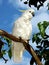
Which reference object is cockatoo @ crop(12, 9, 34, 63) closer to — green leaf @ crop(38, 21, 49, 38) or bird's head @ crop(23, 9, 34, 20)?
bird's head @ crop(23, 9, 34, 20)

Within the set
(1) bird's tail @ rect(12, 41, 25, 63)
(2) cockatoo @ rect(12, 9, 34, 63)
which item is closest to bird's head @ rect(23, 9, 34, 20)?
(2) cockatoo @ rect(12, 9, 34, 63)

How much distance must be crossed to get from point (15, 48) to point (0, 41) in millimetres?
421

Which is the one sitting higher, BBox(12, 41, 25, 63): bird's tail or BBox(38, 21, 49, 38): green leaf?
BBox(38, 21, 49, 38): green leaf

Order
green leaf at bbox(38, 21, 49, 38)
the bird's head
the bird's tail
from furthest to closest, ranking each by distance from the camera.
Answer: the bird's head → the bird's tail → green leaf at bbox(38, 21, 49, 38)

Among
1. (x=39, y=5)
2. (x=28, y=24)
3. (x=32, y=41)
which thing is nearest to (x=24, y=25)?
(x=28, y=24)


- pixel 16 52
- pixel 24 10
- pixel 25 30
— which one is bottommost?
pixel 16 52

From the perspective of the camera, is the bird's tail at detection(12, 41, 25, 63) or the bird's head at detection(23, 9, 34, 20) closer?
the bird's tail at detection(12, 41, 25, 63)

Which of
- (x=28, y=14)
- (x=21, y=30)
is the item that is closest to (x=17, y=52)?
(x=21, y=30)

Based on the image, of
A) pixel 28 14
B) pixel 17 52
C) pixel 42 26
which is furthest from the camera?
pixel 28 14

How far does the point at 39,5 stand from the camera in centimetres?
512

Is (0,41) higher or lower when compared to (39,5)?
lower

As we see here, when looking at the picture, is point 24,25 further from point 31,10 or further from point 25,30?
point 31,10

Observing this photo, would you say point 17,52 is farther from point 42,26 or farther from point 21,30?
point 42,26

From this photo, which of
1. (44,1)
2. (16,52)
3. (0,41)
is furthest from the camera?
(44,1)
